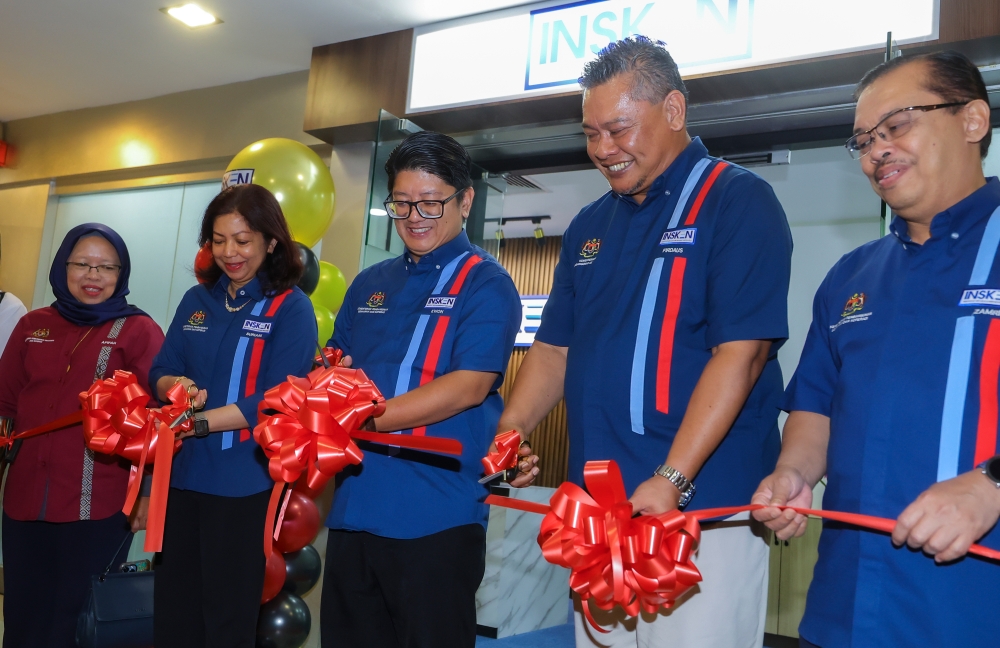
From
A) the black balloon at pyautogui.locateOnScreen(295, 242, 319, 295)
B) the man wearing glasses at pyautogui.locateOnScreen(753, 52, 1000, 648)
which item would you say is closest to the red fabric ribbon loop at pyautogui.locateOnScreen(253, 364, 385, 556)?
the man wearing glasses at pyautogui.locateOnScreen(753, 52, 1000, 648)

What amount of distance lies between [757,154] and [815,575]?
2.89 m

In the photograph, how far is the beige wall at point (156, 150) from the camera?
4895 mm

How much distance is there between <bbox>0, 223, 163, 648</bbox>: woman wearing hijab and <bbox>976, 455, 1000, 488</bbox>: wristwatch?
99.2 inches

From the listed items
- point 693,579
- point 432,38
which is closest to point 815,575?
point 693,579

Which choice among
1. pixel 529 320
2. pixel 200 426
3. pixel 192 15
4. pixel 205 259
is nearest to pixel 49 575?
pixel 200 426

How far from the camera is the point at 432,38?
4426mm

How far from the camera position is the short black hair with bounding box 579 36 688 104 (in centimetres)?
161

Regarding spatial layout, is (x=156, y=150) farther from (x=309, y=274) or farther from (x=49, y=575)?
(x=49, y=575)

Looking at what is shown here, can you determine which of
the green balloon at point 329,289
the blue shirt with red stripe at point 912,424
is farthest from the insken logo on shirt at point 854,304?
the green balloon at point 329,289

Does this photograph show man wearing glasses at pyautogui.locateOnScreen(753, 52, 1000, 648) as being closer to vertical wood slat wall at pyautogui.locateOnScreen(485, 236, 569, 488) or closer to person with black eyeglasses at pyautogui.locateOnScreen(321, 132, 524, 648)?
person with black eyeglasses at pyautogui.locateOnScreen(321, 132, 524, 648)

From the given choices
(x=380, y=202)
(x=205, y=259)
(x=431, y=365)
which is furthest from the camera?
(x=380, y=202)

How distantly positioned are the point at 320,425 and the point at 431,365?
1.16 feet

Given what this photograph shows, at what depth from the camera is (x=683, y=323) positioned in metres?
1.51

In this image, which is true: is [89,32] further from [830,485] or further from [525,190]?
[830,485]
